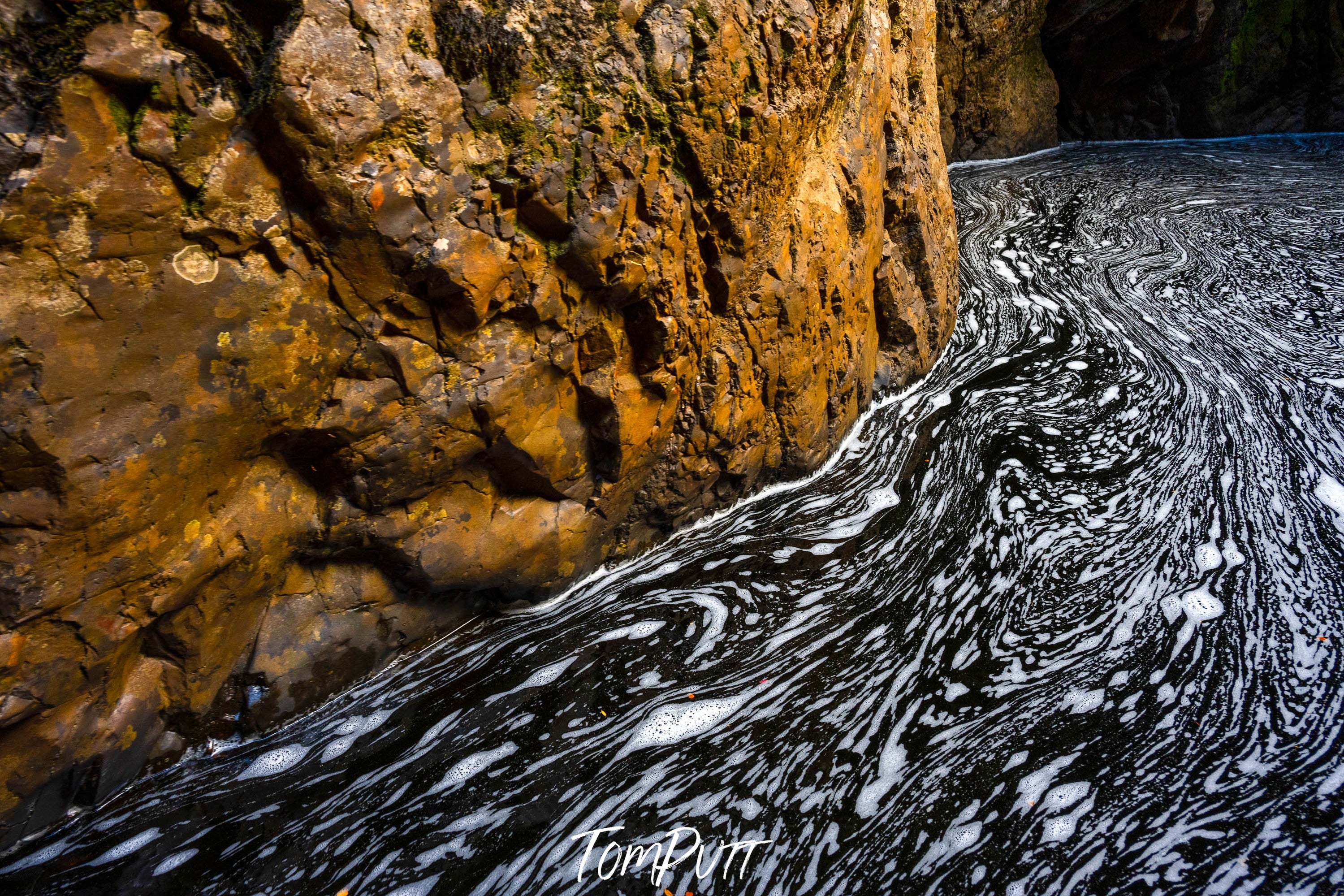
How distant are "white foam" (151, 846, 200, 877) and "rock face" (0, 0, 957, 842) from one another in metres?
0.26

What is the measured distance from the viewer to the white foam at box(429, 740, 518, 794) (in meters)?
2.09

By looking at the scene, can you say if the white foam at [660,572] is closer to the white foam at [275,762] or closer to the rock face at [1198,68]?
the white foam at [275,762]

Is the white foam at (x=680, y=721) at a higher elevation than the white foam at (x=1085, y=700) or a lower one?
higher

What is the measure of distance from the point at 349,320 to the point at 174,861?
1.38m

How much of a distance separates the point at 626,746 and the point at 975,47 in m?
8.26

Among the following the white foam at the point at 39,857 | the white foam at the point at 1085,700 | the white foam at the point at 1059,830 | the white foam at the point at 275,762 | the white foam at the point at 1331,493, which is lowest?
the white foam at the point at 1059,830

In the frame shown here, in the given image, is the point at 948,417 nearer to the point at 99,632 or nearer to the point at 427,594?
the point at 427,594

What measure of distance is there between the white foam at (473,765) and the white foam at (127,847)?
0.65 meters

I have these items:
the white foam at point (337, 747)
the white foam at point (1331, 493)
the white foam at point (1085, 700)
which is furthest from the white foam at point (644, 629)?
the white foam at point (1331, 493)

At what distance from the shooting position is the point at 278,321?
6.31 ft

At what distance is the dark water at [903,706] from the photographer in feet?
6.18

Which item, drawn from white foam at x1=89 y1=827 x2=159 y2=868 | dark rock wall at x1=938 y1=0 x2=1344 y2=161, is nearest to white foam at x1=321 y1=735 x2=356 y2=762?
white foam at x1=89 y1=827 x2=159 y2=868

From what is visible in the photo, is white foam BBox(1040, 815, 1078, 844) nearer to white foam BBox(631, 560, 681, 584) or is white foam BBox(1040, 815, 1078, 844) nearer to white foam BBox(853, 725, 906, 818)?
white foam BBox(853, 725, 906, 818)

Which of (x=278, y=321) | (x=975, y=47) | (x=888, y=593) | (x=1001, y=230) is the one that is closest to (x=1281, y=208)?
(x=1001, y=230)
